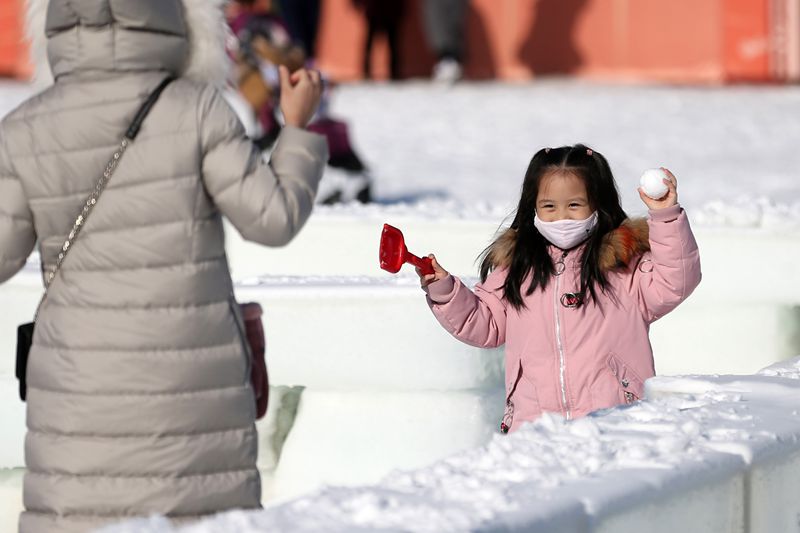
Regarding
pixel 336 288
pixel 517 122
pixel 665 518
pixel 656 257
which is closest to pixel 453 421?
pixel 336 288

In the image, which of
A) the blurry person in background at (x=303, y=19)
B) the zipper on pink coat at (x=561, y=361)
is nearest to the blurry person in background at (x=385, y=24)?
the blurry person in background at (x=303, y=19)

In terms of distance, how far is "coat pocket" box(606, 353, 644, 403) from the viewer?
3643 mm

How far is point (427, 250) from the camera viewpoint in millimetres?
5891

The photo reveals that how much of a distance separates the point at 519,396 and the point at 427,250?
220cm

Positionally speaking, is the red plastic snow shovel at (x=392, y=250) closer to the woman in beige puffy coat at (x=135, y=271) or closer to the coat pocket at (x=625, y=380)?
the woman in beige puffy coat at (x=135, y=271)

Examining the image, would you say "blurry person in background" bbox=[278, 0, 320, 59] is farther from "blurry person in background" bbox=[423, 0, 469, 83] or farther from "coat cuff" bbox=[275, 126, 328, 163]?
"coat cuff" bbox=[275, 126, 328, 163]

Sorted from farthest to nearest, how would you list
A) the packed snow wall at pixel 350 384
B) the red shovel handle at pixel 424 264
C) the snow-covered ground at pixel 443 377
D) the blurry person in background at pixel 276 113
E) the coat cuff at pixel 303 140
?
the blurry person in background at pixel 276 113 → the packed snow wall at pixel 350 384 → the red shovel handle at pixel 424 264 → the coat cuff at pixel 303 140 → the snow-covered ground at pixel 443 377

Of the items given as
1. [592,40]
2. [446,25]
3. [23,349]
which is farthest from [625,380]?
[592,40]

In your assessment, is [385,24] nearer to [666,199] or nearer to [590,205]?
[590,205]

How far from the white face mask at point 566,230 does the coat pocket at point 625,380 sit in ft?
0.86

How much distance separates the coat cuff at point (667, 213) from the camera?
3463mm

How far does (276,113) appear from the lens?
10.1 m

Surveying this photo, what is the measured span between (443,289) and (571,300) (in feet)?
0.91

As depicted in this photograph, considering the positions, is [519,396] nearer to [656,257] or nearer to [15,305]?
[656,257]
